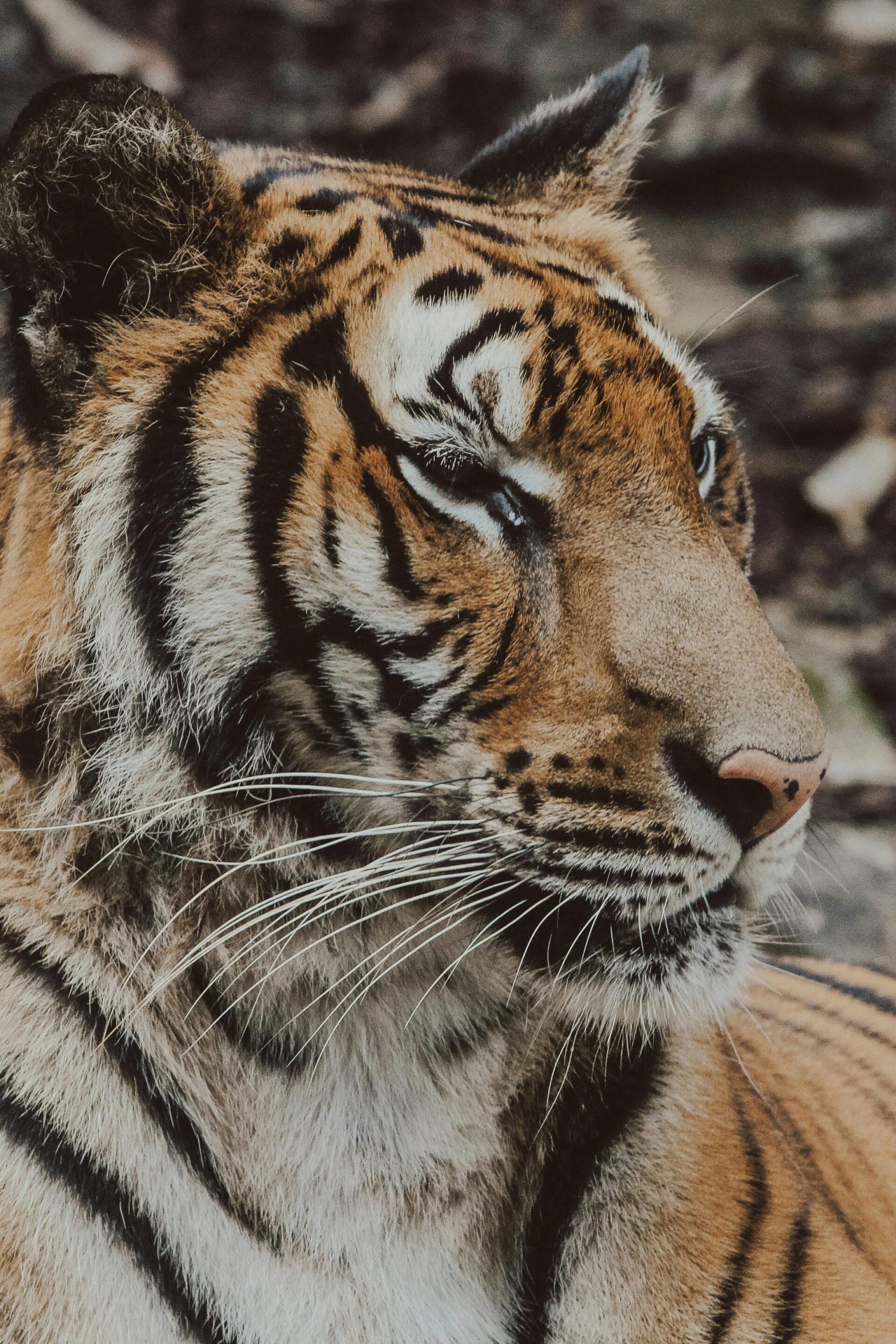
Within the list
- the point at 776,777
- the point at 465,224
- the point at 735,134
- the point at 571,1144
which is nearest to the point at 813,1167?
the point at 571,1144

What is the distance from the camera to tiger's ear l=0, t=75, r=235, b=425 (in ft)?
3.40

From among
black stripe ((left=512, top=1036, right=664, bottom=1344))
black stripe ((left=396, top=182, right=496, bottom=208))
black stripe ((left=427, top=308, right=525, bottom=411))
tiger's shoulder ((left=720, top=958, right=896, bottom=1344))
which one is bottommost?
tiger's shoulder ((left=720, top=958, right=896, bottom=1344))

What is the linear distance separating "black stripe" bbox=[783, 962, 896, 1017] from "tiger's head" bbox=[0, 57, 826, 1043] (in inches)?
31.7

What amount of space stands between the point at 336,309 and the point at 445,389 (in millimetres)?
134

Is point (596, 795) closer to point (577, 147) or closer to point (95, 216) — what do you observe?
point (95, 216)

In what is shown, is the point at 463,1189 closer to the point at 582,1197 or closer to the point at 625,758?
the point at 582,1197

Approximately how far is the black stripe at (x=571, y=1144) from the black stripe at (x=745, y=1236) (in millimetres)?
121

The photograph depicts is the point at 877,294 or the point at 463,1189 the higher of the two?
the point at 877,294

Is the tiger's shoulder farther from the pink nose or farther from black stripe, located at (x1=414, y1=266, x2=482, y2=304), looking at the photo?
black stripe, located at (x1=414, y1=266, x2=482, y2=304)

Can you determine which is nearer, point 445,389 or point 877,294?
point 445,389

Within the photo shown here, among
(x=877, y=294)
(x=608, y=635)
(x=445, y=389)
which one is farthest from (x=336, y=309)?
(x=877, y=294)

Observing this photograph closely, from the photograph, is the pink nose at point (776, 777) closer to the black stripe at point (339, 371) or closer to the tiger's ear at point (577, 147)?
the black stripe at point (339, 371)

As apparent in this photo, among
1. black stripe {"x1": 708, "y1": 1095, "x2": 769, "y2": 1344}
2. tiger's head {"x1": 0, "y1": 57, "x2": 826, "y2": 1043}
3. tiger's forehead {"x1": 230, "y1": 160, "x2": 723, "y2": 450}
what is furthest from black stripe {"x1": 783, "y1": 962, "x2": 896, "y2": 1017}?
tiger's forehead {"x1": 230, "y1": 160, "x2": 723, "y2": 450}

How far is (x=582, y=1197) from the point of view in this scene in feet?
3.95
